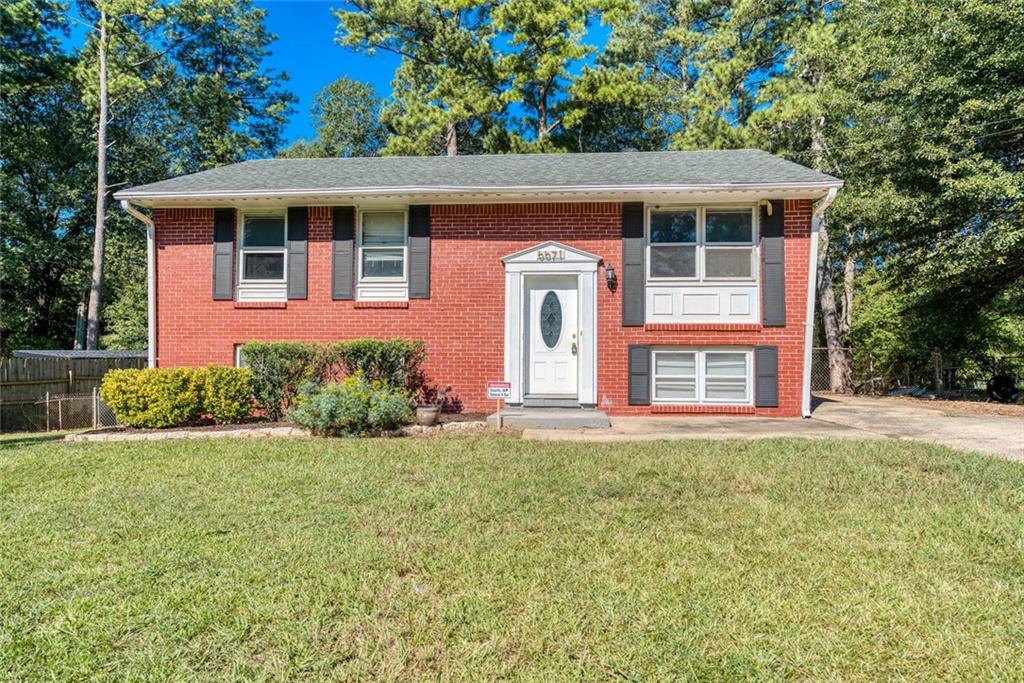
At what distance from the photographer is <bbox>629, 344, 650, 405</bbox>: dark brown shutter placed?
30.1 ft

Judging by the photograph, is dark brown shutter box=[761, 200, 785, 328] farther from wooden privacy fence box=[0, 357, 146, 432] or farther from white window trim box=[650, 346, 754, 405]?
wooden privacy fence box=[0, 357, 146, 432]

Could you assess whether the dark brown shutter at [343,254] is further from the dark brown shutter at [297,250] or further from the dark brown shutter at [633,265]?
the dark brown shutter at [633,265]

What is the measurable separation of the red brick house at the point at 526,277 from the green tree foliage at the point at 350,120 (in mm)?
19464

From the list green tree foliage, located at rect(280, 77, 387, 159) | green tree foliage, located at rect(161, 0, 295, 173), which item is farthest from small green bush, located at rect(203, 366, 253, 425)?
green tree foliage, located at rect(280, 77, 387, 159)

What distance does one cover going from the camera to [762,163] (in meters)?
9.99

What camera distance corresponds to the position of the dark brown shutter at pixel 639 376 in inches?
362

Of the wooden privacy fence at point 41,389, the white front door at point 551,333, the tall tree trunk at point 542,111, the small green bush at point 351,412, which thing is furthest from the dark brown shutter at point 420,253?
the tall tree trunk at point 542,111

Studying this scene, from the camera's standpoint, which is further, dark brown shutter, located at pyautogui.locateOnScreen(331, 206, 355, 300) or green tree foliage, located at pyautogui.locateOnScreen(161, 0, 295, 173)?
green tree foliage, located at pyautogui.locateOnScreen(161, 0, 295, 173)

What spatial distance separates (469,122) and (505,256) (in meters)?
13.7

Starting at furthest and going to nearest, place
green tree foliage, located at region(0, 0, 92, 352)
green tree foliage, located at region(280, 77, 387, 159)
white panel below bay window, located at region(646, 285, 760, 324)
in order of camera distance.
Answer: green tree foliage, located at region(280, 77, 387, 159), green tree foliage, located at region(0, 0, 92, 352), white panel below bay window, located at region(646, 285, 760, 324)

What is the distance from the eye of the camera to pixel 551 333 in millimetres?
9414

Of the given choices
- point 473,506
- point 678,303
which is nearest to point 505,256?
point 678,303

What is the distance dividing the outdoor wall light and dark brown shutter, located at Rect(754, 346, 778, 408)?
2718 millimetres

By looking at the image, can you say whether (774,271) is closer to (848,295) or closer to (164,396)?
(164,396)
